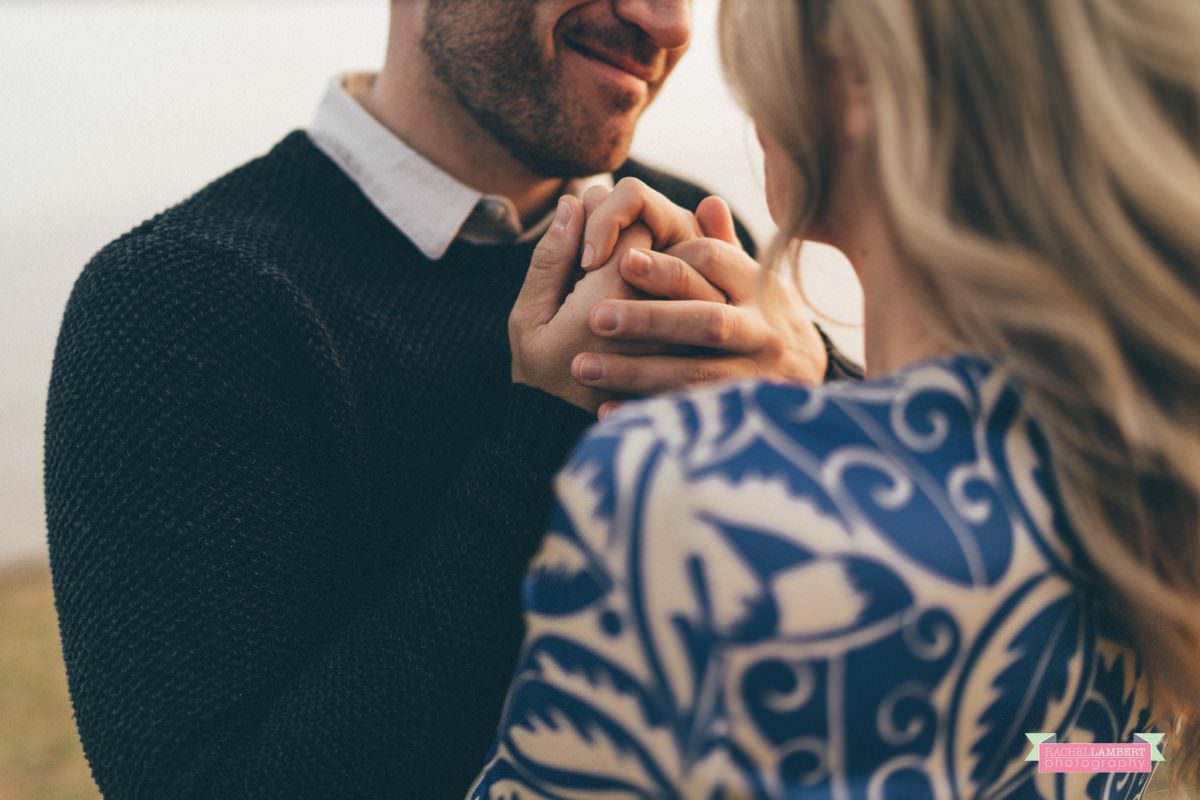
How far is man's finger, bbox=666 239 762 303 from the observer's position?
3.84 ft

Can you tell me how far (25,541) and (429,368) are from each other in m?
6.38

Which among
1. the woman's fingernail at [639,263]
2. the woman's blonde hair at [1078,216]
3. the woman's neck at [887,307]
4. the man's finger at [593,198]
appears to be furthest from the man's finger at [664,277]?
the woman's blonde hair at [1078,216]

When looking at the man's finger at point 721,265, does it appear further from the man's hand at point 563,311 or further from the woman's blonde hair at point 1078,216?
the woman's blonde hair at point 1078,216

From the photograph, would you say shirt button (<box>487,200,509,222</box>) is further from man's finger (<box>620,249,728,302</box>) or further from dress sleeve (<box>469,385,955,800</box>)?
dress sleeve (<box>469,385,955,800</box>)

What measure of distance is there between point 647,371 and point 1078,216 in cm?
51

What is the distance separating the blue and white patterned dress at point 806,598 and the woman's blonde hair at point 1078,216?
0.04m

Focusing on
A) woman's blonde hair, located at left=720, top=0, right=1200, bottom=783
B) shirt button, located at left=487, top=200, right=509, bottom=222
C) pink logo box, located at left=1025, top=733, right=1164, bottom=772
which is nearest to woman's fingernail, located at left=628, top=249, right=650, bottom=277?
woman's blonde hair, located at left=720, top=0, right=1200, bottom=783

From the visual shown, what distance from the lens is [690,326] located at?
1103mm

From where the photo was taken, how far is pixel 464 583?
1.02 metres

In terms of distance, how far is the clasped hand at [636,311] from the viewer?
109cm

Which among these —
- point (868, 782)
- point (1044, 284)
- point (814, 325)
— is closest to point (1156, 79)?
point (1044, 284)

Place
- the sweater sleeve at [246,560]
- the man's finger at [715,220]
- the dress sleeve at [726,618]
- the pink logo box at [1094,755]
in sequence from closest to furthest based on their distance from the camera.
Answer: the dress sleeve at [726,618]
the pink logo box at [1094,755]
the sweater sleeve at [246,560]
the man's finger at [715,220]

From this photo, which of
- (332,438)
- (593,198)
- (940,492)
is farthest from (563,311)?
(940,492)

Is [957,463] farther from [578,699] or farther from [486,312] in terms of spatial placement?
[486,312]
